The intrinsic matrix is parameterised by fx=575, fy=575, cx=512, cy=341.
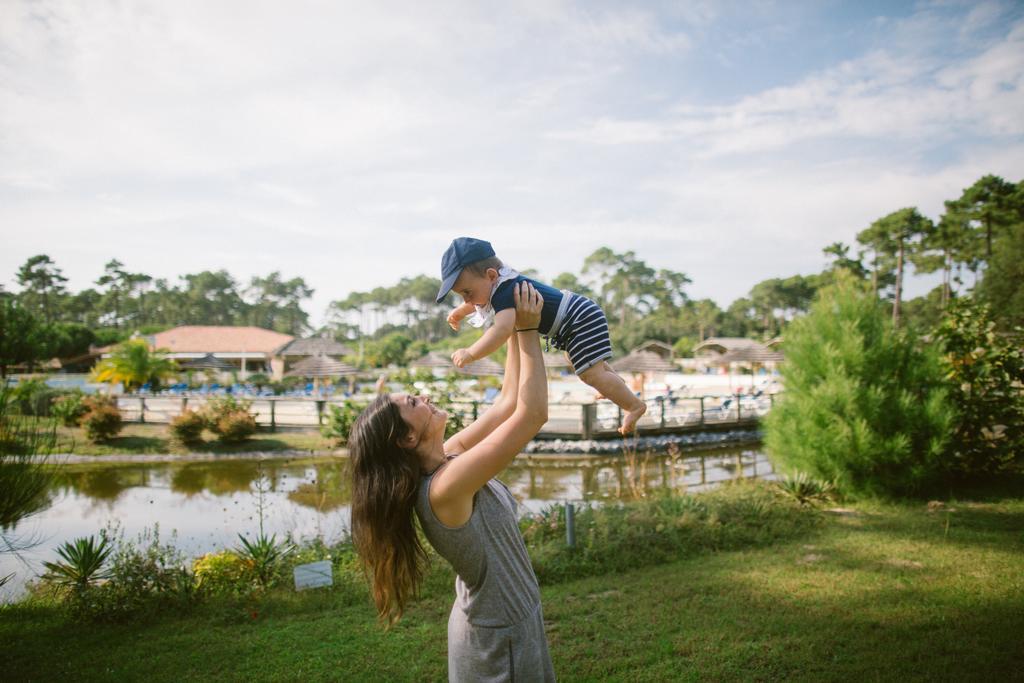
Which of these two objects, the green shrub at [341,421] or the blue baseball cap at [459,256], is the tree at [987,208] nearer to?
the green shrub at [341,421]

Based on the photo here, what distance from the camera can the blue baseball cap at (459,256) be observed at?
2320 millimetres

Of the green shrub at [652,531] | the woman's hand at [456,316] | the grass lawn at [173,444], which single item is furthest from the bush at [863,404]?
the grass lawn at [173,444]

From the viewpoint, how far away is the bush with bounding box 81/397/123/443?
16.0 m

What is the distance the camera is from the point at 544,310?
2.44m

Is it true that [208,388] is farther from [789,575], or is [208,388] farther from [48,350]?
[789,575]

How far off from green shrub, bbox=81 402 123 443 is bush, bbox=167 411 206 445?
1656 mm

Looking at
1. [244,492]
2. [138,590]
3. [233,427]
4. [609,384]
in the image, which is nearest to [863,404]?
[609,384]

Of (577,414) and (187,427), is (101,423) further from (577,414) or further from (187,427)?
(577,414)

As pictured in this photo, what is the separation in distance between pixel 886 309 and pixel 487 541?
9573 millimetres

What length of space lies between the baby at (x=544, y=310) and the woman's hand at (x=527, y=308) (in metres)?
0.09

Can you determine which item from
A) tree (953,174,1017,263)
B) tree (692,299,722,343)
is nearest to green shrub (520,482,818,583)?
tree (953,174,1017,263)

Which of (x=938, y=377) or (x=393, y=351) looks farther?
(x=393, y=351)

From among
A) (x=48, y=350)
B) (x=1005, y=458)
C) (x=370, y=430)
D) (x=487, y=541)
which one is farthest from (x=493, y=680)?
(x=48, y=350)

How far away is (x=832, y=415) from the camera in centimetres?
862
